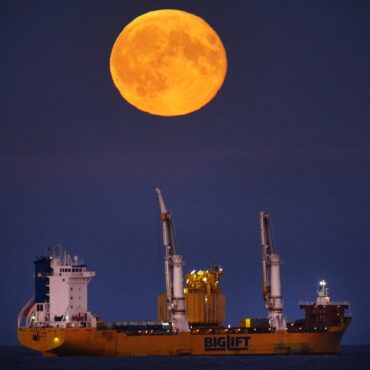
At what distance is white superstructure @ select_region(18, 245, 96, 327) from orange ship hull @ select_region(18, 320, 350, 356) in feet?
5.49

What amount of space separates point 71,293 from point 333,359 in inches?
1016

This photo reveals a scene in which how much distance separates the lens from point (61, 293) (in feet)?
357

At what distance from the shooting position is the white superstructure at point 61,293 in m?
108

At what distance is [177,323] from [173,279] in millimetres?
4049

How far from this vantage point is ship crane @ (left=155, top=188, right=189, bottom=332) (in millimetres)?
108500

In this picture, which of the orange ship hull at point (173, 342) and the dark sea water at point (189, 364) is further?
the orange ship hull at point (173, 342)

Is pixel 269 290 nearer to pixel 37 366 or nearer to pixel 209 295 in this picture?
pixel 209 295

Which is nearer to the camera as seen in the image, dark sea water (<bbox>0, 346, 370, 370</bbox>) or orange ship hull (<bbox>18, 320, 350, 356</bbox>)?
dark sea water (<bbox>0, 346, 370, 370</bbox>)

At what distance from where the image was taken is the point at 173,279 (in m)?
110

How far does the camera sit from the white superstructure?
108 m

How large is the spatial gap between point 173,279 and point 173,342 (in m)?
5.71

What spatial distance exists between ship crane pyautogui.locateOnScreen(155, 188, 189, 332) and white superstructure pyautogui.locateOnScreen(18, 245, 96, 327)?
7247mm

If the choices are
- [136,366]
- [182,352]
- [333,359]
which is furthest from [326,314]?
[136,366]

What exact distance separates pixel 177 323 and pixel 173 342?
1846 millimetres
